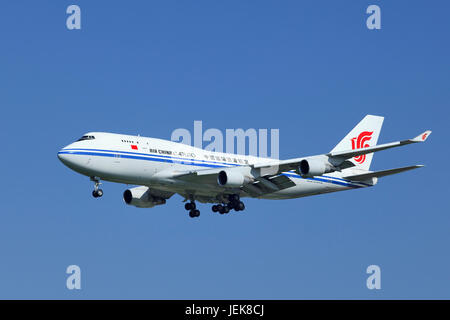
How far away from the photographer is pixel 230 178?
57.5 meters

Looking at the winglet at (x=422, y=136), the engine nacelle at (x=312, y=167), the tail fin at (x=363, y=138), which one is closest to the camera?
the winglet at (x=422, y=136)

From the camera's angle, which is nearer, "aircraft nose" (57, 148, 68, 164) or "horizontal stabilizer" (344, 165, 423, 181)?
"aircraft nose" (57, 148, 68, 164)

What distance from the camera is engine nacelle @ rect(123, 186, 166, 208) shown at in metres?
64.4

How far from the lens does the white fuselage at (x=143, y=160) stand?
181ft

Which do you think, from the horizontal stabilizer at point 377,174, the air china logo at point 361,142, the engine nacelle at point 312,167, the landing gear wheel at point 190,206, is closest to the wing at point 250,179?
the engine nacelle at point 312,167

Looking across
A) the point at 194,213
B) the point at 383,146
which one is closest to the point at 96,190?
the point at 194,213

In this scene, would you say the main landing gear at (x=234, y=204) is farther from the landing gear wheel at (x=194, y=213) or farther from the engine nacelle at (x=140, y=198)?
the engine nacelle at (x=140, y=198)

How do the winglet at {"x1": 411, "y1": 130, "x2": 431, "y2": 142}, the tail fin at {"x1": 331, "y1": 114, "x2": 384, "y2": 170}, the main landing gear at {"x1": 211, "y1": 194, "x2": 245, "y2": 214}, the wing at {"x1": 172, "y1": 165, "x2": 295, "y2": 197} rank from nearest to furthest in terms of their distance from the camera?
the winglet at {"x1": 411, "y1": 130, "x2": 431, "y2": 142} → the wing at {"x1": 172, "y1": 165, "x2": 295, "y2": 197} → the main landing gear at {"x1": 211, "y1": 194, "x2": 245, "y2": 214} → the tail fin at {"x1": 331, "y1": 114, "x2": 384, "y2": 170}

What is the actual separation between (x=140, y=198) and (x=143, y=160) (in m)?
8.19

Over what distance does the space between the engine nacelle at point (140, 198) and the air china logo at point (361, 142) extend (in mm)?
17038

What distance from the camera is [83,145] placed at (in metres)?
55.7

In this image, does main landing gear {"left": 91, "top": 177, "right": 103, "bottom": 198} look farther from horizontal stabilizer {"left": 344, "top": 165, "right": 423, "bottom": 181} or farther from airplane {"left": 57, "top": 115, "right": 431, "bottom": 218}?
horizontal stabilizer {"left": 344, "top": 165, "right": 423, "bottom": 181}

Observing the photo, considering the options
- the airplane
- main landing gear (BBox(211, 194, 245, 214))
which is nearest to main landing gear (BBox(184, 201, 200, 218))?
the airplane
